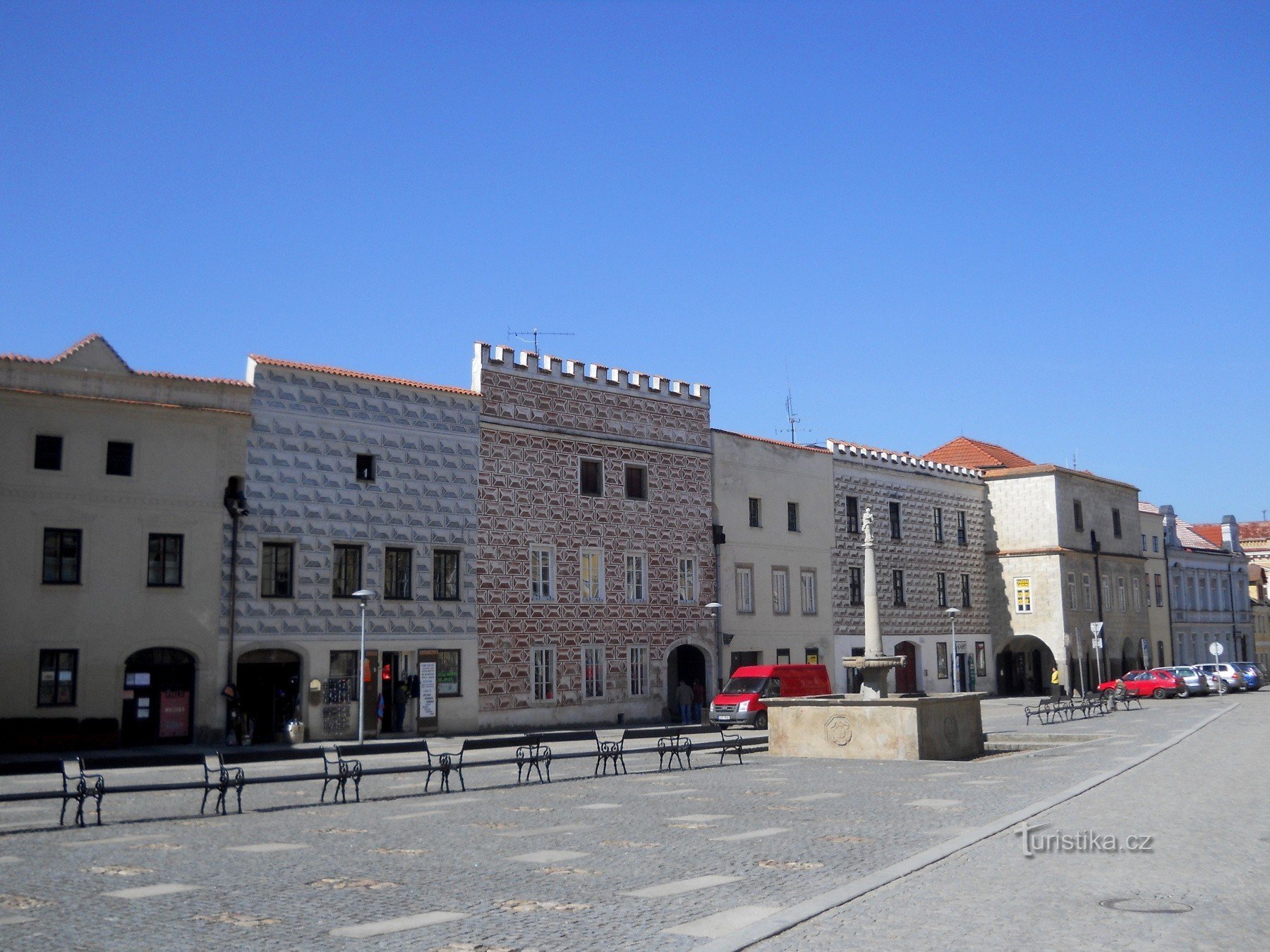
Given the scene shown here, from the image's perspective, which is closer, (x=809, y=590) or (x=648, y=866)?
(x=648, y=866)

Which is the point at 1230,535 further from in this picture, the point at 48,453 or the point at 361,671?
the point at 48,453

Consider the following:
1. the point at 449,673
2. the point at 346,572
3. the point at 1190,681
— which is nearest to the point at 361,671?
the point at 346,572

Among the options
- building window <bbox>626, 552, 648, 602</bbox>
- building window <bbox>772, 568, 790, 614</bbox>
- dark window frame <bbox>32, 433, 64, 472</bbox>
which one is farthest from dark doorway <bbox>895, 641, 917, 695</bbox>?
dark window frame <bbox>32, 433, 64, 472</bbox>

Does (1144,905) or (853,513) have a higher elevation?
(853,513)

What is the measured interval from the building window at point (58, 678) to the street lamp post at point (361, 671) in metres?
6.62

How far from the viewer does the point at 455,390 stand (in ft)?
120

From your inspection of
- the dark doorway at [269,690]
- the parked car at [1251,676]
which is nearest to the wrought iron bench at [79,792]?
the dark doorway at [269,690]

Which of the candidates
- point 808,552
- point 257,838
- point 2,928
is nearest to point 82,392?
point 257,838

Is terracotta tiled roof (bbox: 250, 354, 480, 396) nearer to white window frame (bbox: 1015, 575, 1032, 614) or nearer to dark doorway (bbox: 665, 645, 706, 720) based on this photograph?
dark doorway (bbox: 665, 645, 706, 720)

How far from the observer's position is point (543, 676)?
38062 mm

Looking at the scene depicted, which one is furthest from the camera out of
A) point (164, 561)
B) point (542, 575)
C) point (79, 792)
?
point (542, 575)

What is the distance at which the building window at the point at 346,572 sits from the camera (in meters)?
33.5

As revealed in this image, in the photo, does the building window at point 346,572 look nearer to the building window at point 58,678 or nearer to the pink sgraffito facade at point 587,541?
the pink sgraffito facade at point 587,541

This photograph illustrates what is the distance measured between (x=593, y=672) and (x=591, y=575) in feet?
10.3
